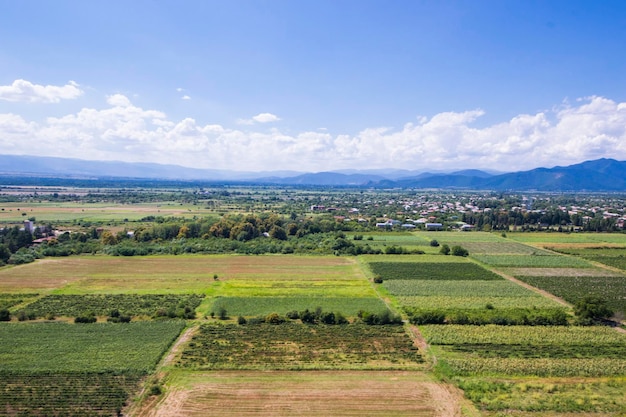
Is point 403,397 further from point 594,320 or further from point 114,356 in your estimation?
Answer: point 594,320

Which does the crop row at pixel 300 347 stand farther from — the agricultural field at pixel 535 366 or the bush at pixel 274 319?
the agricultural field at pixel 535 366

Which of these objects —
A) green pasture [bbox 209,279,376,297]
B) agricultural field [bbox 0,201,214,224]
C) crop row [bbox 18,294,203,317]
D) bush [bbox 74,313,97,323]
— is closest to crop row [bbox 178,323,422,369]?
crop row [bbox 18,294,203,317]

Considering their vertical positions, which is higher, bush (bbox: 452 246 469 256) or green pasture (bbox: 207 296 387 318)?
bush (bbox: 452 246 469 256)

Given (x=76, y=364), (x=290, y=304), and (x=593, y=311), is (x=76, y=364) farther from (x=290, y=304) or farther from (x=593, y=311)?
(x=593, y=311)

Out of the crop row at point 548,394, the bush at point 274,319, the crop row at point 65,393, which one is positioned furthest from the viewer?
the bush at point 274,319

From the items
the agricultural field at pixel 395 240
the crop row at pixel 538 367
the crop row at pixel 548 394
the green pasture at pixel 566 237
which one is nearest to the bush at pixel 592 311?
the crop row at pixel 538 367

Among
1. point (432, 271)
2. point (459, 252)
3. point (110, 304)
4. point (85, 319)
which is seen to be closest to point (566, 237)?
point (459, 252)

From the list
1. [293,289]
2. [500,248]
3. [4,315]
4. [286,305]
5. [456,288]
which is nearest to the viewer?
[4,315]

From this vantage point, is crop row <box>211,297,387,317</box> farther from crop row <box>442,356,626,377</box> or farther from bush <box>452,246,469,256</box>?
bush <box>452,246,469,256</box>
